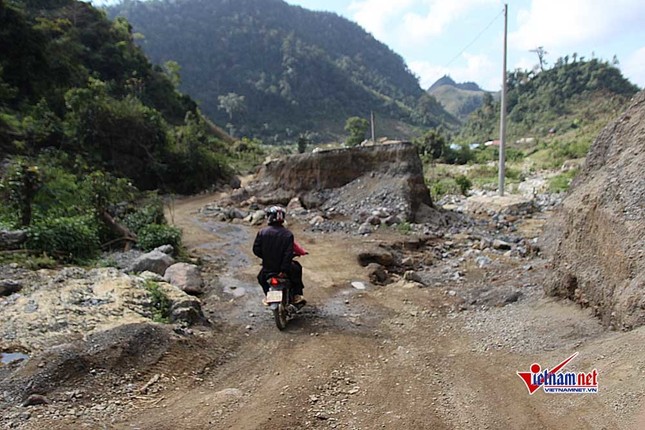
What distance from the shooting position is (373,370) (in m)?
4.25

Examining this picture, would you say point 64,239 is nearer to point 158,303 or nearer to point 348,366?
point 158,303

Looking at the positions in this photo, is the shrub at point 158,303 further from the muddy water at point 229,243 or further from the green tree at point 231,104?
the green tree at point 231,104

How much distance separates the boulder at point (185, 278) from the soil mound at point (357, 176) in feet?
25.5

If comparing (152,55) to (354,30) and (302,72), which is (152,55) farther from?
(354,30)

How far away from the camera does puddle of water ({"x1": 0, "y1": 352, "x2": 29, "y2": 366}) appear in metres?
3.89

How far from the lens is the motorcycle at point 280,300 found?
5.20 m

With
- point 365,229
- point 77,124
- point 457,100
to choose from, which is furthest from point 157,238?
point 457,100

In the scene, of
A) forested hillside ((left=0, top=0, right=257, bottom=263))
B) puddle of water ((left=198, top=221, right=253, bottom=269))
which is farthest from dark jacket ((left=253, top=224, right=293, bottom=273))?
forested hillside ((left=0, top=0, right=257, bottom=263))

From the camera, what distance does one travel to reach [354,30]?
170m

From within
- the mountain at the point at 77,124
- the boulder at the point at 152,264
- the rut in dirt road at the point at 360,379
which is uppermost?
the mountain at the point at 77,124

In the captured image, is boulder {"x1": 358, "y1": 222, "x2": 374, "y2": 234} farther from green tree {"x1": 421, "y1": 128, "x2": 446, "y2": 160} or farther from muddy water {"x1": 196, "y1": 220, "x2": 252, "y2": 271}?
green tree {"x1": 421, "y1": 128, "x2": 446, "y2": 160}

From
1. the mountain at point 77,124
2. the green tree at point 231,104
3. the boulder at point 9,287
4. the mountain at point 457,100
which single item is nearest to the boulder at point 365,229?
the boulder at point 9,287

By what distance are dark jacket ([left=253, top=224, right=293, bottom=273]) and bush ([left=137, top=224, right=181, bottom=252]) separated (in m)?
4.30

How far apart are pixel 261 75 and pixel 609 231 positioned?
10814 centimetres
